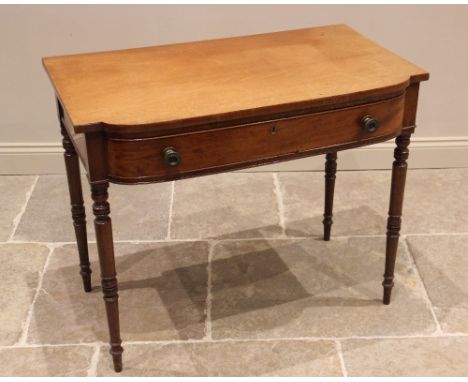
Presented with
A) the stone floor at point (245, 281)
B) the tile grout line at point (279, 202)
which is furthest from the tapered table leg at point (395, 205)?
the tile grout line at point (279, 202)

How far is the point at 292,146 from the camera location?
2.09m

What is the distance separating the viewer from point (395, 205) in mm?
2432

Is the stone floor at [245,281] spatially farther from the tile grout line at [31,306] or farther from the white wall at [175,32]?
the white wall at [175,32]

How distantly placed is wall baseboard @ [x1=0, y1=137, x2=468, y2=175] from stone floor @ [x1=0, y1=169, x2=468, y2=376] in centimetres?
5

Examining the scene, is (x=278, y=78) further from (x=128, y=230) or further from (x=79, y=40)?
(x=79, y=40)

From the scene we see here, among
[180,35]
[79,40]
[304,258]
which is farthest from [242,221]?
[79,40]

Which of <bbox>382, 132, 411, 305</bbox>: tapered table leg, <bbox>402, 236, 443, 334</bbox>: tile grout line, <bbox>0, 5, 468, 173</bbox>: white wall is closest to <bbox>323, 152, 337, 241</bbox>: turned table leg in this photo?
<bbox>402, 236, 443, 334</bbox>: tile grout line

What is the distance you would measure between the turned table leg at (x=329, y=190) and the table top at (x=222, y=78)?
0.53m

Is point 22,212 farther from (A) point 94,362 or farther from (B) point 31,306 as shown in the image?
(A) point 94,362

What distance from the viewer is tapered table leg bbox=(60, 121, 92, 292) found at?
2.42m

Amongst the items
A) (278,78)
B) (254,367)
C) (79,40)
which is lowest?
(254,367)

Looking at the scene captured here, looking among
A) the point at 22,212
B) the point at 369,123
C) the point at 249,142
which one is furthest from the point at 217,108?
the point at 22,212

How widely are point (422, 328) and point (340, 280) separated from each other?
38 centimetres

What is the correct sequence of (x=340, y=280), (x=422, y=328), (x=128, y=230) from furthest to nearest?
(x=128, y=230)
(x=340, y=280)
(x=422, y=328)
